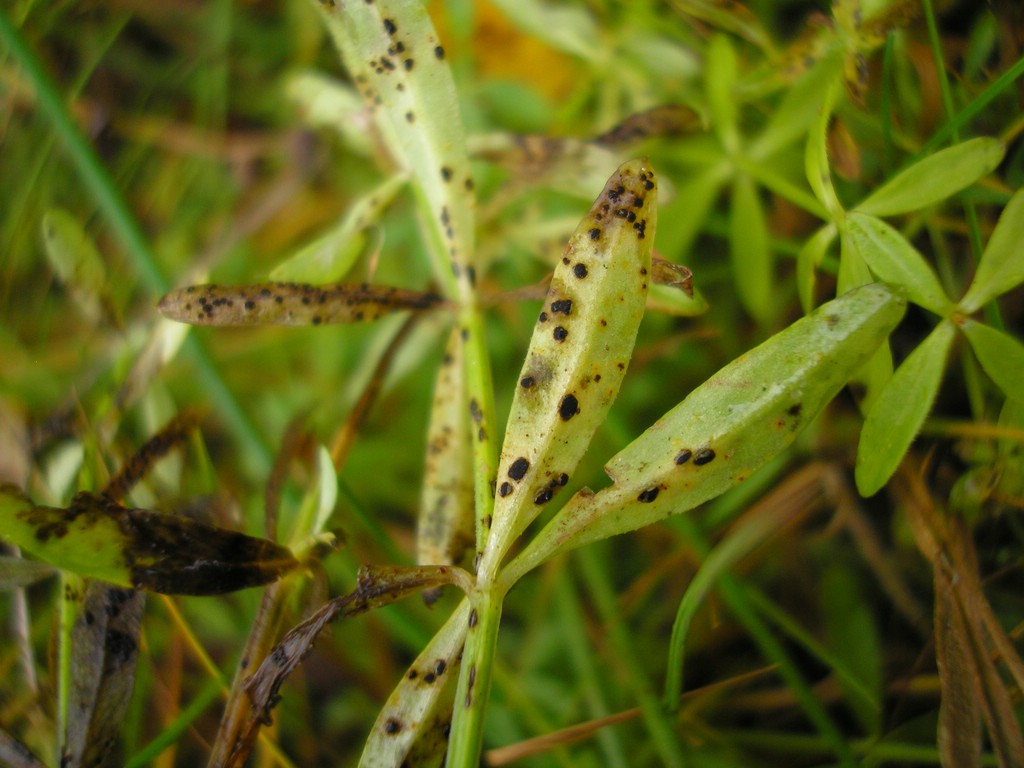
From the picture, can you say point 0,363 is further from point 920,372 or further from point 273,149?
point 920,372

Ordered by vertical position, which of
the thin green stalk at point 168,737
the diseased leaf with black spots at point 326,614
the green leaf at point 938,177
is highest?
the green leaf at point 938,177

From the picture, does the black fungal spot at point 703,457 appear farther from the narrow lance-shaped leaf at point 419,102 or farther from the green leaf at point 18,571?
the green leaf at point 18,571

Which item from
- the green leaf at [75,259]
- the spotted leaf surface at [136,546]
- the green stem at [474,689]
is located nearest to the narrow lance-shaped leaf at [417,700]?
the green stem at [474,689]

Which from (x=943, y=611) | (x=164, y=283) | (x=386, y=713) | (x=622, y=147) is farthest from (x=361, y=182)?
(x=943, y=611)

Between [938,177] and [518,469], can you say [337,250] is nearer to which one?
[518,469]

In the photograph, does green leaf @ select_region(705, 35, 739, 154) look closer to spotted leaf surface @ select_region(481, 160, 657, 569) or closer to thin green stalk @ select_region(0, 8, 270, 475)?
spotted leaf surface @ select_region(481, 160, 657, 569)

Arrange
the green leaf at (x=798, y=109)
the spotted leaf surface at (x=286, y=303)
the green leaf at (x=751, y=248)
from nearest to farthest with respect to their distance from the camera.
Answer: the spotted leaf surface at (x=286, y=303) → the green leaf at (x=798, y=109) → the green leaf at (x=751, y=248)

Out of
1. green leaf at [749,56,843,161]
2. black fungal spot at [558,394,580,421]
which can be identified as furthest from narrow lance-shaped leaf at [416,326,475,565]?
green leaf at [749,56,843,161]

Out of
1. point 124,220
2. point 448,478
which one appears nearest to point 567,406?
point 448,478
